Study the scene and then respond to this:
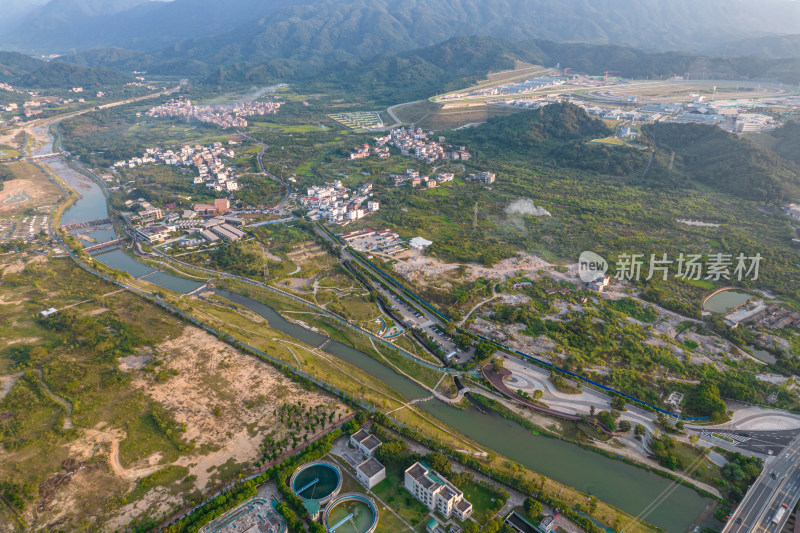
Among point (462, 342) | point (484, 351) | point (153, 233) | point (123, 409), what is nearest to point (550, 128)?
point (462, 342)

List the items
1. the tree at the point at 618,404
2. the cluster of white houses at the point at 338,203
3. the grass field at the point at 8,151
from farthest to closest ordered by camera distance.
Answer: the grass field at the point at 8,151
the cluster of white houses at the point at 338,203
the tree at the point at 618,404

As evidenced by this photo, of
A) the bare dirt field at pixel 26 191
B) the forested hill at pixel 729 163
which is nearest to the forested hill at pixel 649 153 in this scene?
the forested hill at pixel 729 163

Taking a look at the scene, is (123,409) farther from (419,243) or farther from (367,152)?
(367,152)

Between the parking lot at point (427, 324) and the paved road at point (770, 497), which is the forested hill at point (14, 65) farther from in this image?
the paved road at point (770, 497)

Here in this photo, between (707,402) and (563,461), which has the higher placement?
(707,402)

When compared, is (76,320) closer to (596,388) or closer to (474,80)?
(596,388)

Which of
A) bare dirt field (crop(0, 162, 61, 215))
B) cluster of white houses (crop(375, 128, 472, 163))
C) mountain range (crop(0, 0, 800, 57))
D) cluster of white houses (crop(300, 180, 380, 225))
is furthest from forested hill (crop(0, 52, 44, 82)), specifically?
cluster of white houses (crop(300, 180, 380, 225))
